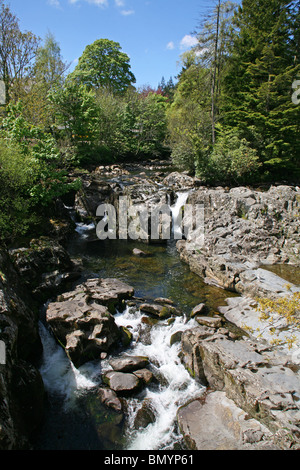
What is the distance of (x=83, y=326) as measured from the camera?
7.71m

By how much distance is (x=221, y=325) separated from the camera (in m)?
8.60

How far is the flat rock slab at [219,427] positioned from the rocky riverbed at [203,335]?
20 mm

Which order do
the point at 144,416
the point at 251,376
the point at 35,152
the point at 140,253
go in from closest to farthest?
the point at 251,376
the point at 144,416
the point at 35,152
the point at 140,253

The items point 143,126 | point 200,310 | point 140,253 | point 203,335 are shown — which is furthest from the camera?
point 143,126

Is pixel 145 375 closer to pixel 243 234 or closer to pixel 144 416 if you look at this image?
pixel 144 416

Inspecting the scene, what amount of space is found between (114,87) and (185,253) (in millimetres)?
43407

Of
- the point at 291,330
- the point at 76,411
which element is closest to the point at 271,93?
the point at 291,330

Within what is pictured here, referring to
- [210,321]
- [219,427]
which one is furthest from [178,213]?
[219,427]

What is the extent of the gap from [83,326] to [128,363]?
168 centimetres

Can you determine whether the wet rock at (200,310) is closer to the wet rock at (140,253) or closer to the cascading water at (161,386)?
the cascading water at (161,386)

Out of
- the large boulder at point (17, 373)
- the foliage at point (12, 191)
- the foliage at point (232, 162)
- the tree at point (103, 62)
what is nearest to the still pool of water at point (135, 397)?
the large boulder at point (17, 373)

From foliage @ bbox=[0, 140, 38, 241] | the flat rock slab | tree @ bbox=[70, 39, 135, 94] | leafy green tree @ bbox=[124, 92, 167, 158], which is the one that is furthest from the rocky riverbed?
tree @ bbox=[70, 39, 135, 94]

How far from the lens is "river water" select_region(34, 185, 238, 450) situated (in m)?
5.56

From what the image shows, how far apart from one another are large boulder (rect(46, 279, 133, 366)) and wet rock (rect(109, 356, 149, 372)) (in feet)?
1.85
